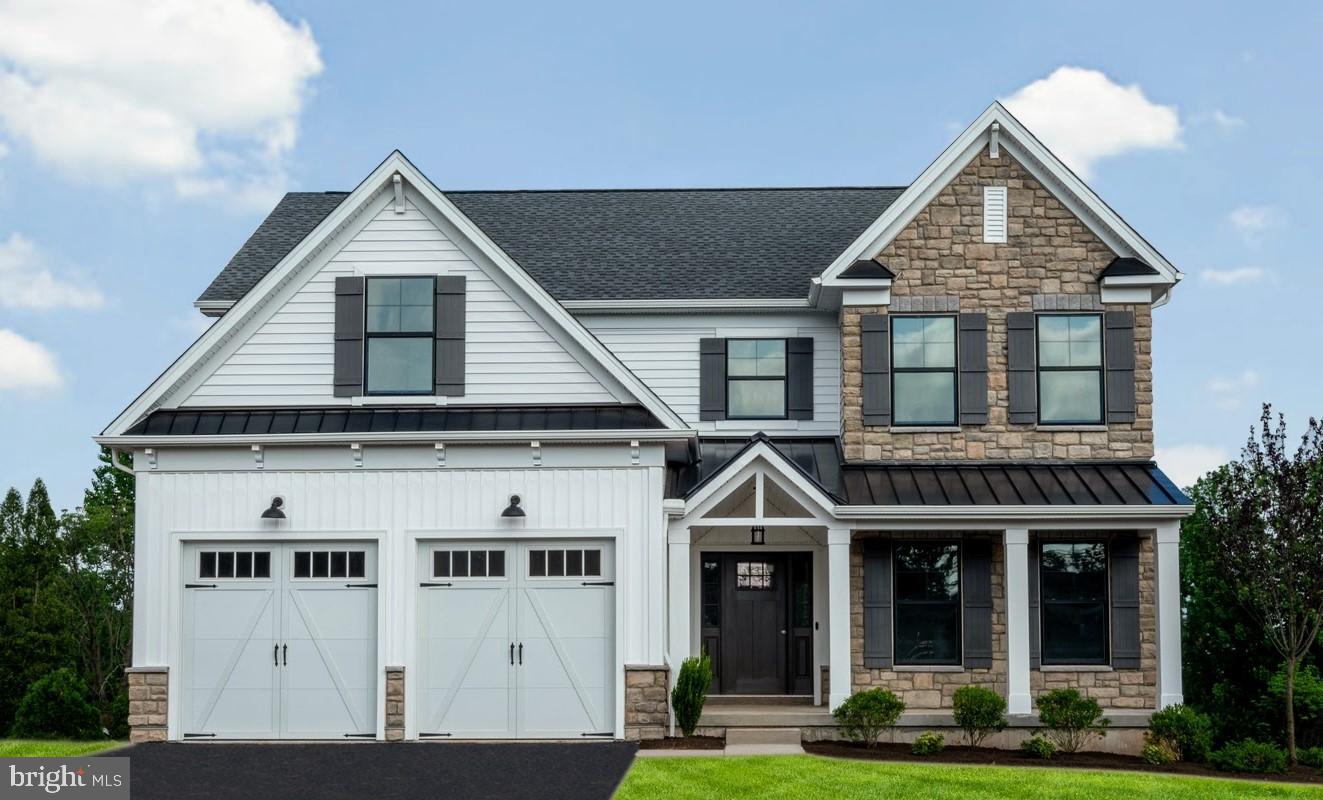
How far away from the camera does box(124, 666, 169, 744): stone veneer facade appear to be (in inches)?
672

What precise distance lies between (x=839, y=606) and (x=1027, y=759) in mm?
3034

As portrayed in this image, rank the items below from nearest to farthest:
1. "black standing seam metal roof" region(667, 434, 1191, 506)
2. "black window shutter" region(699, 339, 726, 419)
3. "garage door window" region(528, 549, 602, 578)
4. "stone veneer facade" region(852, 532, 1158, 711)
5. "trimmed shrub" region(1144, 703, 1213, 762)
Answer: "trimmed shrub" region(1144, 703, 1213, 762), "garage door window" region(528, 549, 602, 578), "black standing seam metal roof" region(667, 434, 1191, 506), "stone veneer facade" region(852, 532, 1158, 711), "black window shutter" region(699, 339, 726, 419)

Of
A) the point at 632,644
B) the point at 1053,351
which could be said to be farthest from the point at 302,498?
the point at 1053,351

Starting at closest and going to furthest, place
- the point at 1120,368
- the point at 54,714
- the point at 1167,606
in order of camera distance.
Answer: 1. the point at 1167,606
2. the point at 1120,368
3. the point at 54,714

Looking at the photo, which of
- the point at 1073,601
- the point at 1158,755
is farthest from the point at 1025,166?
the point at 1158,755

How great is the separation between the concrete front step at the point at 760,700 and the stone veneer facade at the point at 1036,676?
1533 mm

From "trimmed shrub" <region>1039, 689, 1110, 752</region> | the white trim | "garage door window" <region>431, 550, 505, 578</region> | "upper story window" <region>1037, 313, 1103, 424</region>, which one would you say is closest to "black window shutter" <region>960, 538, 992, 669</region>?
"trimmed shrub" <region>1039, 689, 1110, 752</region>

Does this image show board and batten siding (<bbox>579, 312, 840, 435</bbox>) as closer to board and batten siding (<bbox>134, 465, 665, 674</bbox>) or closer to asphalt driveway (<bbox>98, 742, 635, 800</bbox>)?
board and batten siding (<bbox>134, 465, 665, 674</bbox>)

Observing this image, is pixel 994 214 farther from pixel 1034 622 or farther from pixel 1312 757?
pixel 1312 757

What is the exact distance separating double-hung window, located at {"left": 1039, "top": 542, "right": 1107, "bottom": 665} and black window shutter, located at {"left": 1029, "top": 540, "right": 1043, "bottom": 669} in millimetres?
72

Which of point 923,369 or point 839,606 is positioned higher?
point 923,369

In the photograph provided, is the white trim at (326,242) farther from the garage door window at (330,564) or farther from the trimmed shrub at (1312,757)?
the trimmed shrub at (1312,757)

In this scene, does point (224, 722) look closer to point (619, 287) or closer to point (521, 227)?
point (619, 287)

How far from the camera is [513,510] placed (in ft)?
56.0
